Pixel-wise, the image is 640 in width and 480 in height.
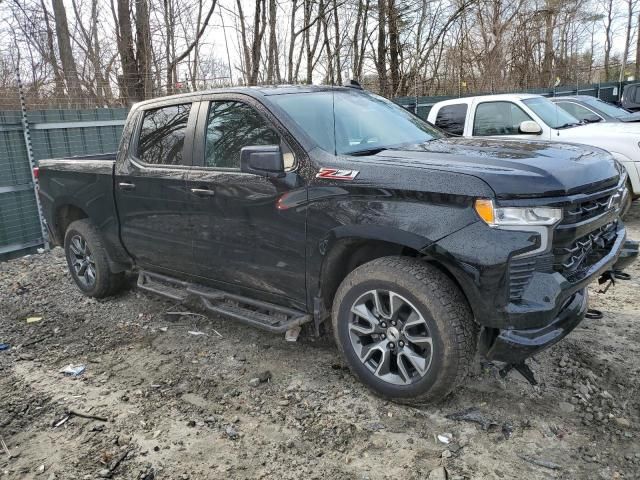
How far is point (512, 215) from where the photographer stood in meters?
2.65

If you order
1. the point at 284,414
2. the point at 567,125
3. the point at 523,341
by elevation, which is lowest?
the point at 284,414

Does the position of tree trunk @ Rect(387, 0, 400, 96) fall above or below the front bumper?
above

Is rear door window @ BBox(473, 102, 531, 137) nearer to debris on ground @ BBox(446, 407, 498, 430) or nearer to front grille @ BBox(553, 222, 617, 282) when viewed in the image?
front grille @ BBox(553, 222, 617, 282)

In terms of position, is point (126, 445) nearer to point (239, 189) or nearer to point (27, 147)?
point (239, 189)

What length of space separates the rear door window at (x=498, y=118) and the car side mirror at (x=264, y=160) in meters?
5.85

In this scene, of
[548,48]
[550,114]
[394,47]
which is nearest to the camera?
[550,114]

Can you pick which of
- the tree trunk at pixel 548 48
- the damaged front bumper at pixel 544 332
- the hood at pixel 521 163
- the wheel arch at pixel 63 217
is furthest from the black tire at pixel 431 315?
the tree trunk at pixel 548 48

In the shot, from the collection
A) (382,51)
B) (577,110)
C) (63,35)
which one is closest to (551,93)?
(382,51)

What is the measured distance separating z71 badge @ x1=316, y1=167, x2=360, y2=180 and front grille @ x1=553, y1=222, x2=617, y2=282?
3.83 feet

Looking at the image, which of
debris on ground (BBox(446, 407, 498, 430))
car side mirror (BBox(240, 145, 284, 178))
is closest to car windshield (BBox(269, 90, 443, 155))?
car side mirror (BBox(240, 145, 284, 178))

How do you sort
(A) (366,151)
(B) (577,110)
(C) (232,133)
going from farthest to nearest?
(B) (577,110) < (C) (232,133) < (A) (366,151)

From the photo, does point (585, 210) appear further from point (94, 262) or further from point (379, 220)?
point (94, 262)

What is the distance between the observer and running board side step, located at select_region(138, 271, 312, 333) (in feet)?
11.9

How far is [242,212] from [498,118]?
6.00 metres
